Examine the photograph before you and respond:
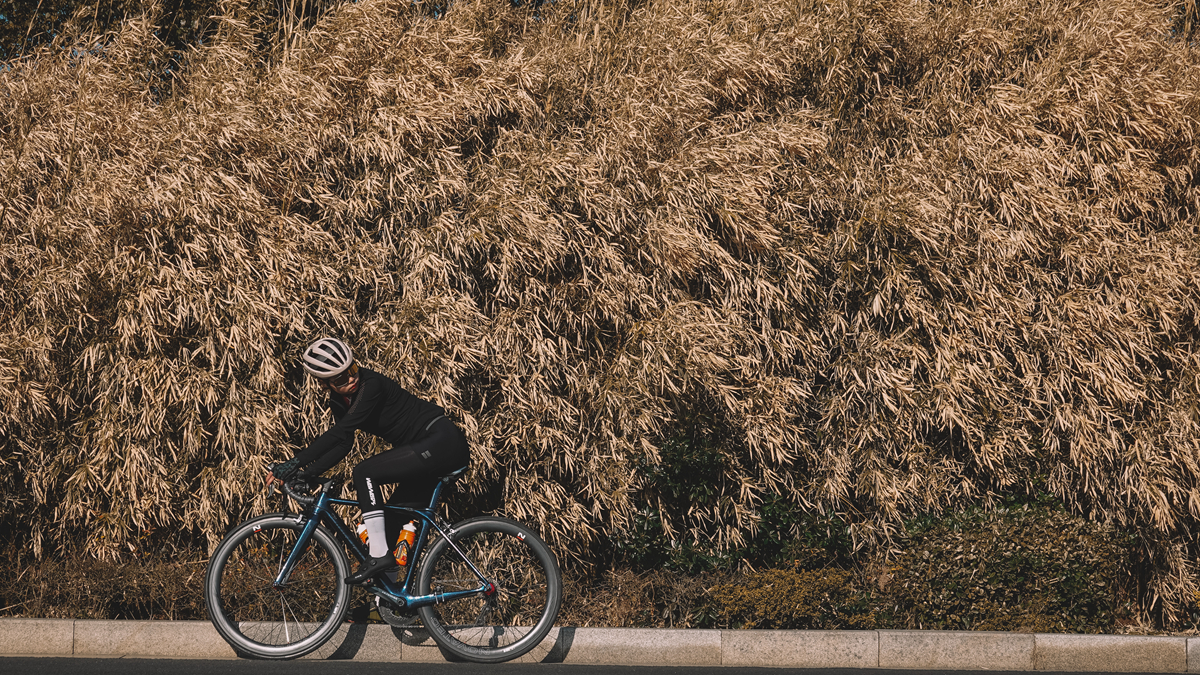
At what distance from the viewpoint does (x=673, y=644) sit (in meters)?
4.76

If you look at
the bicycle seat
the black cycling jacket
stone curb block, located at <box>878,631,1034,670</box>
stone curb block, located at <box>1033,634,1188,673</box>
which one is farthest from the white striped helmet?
stone curb block, located at <box>1033,634,1188,673</box>

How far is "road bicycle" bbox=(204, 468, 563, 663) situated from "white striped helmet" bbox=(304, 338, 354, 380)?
57 centimetres

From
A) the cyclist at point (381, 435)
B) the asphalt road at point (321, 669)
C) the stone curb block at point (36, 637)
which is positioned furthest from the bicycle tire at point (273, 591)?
the stone curb block at point (36, 637)

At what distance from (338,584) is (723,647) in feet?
6.91

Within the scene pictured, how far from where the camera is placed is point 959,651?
187 inches

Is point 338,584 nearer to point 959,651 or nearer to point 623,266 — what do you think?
point 623,266

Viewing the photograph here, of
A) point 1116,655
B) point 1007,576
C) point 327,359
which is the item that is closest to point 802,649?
point 1007,576

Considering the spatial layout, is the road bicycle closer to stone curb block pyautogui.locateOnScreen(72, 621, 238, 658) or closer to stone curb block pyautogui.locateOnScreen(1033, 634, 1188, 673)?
stone curb block pyautogui.locateOnScreen(72, 621, 238, 658)

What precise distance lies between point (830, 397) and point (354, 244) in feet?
A: 11.1

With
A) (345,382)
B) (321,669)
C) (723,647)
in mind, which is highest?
(345,382)

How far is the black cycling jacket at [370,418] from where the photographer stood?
14.1ft

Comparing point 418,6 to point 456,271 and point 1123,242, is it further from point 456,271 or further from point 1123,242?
point 1123,242

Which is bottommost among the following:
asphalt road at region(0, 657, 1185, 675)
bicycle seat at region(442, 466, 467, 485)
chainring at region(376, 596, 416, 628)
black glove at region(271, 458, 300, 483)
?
asphalt road at region(0, 657, 1185, 675)

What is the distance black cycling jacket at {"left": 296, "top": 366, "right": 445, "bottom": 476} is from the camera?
430 centimetres
